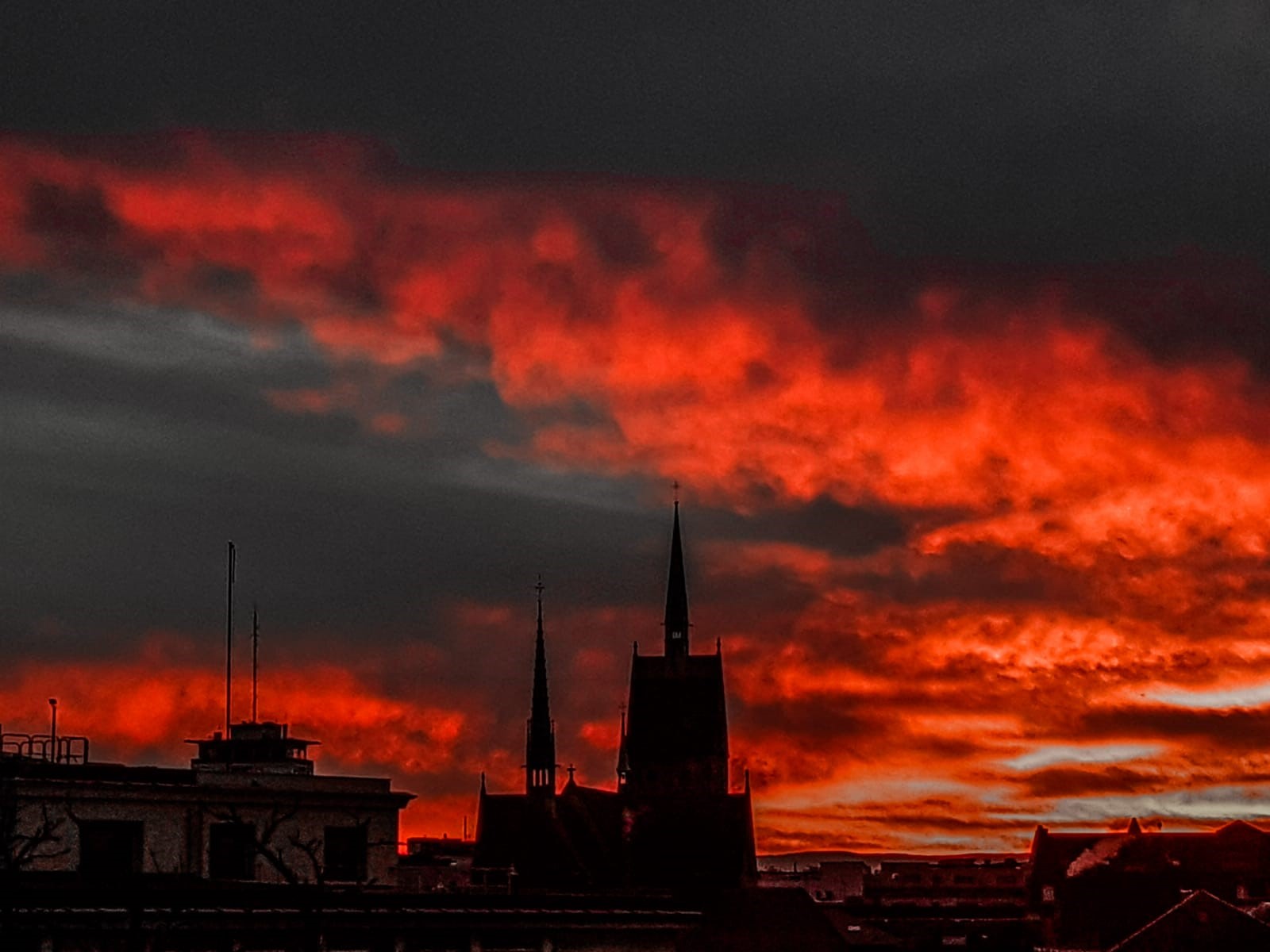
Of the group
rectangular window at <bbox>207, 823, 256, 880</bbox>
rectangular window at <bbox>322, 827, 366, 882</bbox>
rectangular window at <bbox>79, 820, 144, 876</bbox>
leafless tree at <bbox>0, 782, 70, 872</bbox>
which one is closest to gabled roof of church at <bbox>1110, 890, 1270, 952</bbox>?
rectangular window at <bbox>322, 827, 366, 882</bbox>

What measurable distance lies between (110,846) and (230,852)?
4968 mm

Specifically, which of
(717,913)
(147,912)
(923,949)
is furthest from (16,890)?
(923,949)

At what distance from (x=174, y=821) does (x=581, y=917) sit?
15753mm

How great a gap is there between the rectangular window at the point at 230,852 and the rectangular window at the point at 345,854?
3.90 meters

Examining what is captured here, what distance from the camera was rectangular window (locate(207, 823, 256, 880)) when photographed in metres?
84.8

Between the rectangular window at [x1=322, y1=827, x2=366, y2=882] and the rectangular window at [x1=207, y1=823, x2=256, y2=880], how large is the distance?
12.8ft

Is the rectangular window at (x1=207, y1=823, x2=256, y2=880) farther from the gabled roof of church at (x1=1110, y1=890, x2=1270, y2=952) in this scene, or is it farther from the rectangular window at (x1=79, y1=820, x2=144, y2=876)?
the gabled roof of church at (x1=1110, y1=890, x2=1270, y2=952)

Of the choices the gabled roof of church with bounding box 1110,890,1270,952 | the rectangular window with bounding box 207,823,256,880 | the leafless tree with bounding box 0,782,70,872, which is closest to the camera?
the leafless tree with bounding box 0,782,70,872

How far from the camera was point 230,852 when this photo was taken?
280 ft

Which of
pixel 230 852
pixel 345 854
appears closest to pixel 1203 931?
pixel 345 854

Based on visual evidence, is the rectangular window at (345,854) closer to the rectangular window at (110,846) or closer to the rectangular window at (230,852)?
the rectangular window at (230,852)

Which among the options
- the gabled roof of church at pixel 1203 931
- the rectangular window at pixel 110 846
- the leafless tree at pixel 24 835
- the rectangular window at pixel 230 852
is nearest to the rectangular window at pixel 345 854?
the rectangular window at pixel 230 852

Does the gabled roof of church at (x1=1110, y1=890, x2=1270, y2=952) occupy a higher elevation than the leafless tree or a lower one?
lower

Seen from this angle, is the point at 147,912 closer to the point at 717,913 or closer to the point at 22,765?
the point at 22,765
